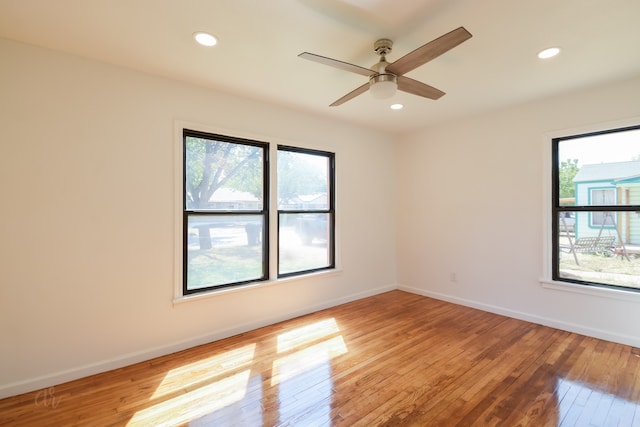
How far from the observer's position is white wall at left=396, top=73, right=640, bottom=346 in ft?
10.3

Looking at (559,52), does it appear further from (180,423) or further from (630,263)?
(180,423)

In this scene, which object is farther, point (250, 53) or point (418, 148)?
point (418, 148)

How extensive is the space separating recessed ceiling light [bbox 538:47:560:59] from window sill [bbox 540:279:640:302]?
2.44 m

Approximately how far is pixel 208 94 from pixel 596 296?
466cm

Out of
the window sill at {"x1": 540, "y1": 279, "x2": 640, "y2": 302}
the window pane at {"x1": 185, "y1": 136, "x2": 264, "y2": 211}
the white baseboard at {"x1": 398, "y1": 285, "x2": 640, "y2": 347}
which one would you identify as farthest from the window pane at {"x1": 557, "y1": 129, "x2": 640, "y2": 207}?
the window pane at {"x1": 185, "y1": 136, "x2": 264, "y2": 211}

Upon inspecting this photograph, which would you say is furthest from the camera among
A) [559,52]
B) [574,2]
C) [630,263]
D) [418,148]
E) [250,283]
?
[418,148]

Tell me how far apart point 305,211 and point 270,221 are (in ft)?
1.92

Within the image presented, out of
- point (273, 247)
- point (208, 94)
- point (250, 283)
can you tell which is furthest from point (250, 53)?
point (250, 283)

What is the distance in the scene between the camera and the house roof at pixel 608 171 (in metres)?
2.98

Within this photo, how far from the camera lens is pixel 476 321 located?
3.62 metres

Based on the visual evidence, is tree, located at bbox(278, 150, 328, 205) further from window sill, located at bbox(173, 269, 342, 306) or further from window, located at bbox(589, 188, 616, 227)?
window, located at bbox(589, 188, 616, 227)

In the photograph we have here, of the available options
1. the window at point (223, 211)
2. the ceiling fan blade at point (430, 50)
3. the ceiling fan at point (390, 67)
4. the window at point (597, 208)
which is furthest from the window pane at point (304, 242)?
the window at point (597, 208)

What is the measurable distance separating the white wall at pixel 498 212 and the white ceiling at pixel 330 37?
455 mm

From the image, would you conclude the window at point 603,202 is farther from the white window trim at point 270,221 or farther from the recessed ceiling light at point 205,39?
the recessed ceiling light at point 205,39
